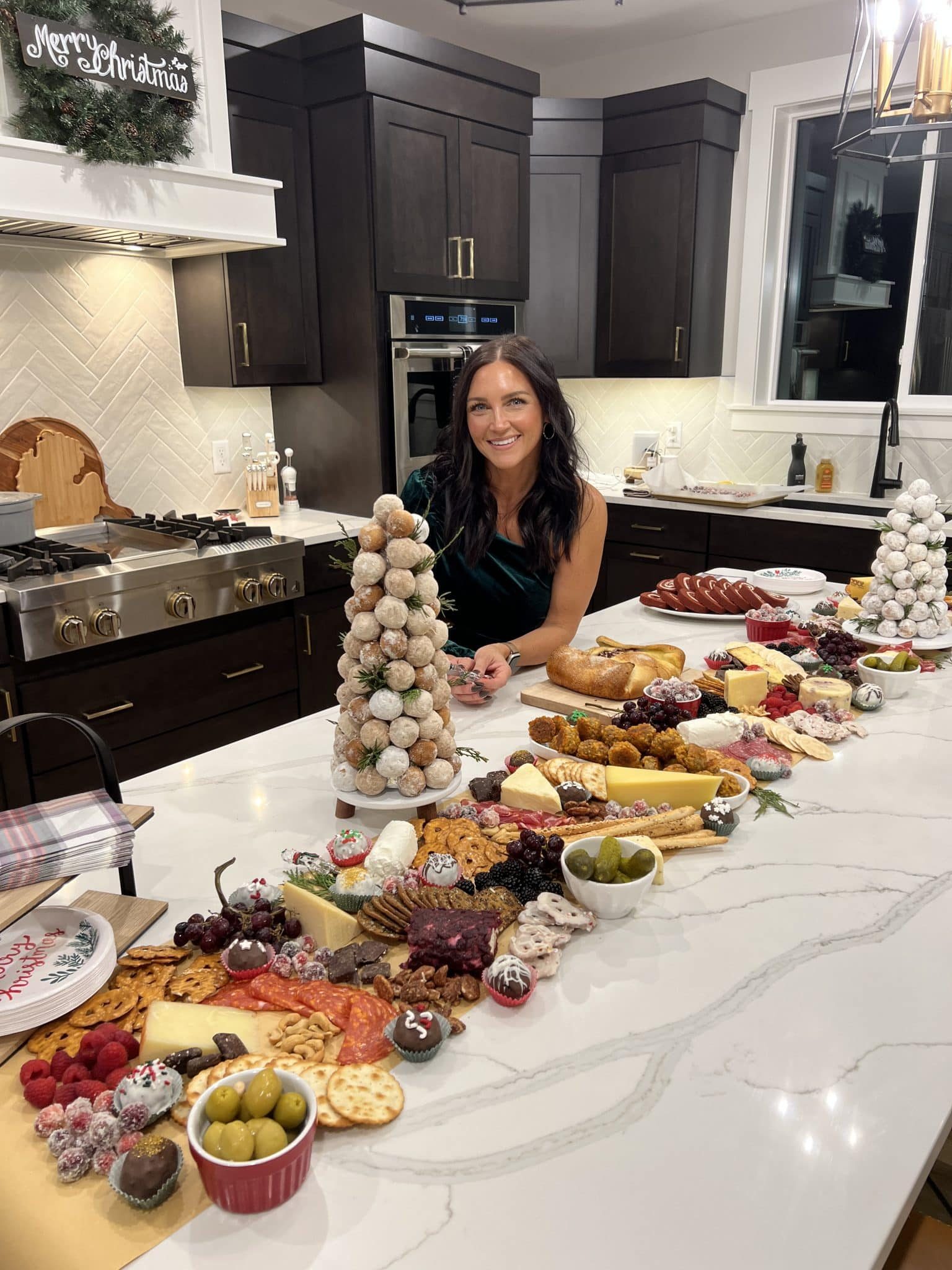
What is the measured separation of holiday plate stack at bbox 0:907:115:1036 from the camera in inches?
37.1

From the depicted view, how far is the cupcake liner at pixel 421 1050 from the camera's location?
912 mm

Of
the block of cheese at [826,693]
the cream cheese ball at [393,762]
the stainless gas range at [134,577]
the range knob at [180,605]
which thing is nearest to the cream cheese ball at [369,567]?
the cream cheese ball at [393,762]

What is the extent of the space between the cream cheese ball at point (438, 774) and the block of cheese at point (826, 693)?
808 millimetres

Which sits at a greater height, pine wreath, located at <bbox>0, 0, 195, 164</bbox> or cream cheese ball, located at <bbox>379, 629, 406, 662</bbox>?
pine wreath, located at <bbox>0, 0, 195, 164</bbox>

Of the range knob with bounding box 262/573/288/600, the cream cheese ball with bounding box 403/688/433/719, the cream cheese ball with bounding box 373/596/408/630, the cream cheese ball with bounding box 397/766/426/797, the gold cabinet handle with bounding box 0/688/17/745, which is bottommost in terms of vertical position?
the gold cabinet handle with bounding box 0/688/17/745

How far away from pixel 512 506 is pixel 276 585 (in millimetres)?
1134

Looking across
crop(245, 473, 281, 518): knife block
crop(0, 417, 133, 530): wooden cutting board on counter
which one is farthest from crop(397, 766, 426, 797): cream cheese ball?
crop(245, 473, 281, 518): knife block

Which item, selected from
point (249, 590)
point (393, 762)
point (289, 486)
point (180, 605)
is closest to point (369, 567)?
point (393, 762)

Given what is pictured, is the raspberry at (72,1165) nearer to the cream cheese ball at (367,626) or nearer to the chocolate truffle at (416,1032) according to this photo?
the chocolate truffle at (416,1032)

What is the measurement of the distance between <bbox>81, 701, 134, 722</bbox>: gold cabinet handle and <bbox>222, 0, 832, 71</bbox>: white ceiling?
2.74 metres

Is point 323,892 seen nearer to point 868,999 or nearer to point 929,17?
point 868,999

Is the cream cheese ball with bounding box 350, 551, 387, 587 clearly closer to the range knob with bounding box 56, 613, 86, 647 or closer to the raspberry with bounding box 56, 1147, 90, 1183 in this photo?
the raspberry with bounding box 56, 1147, 90, 1183

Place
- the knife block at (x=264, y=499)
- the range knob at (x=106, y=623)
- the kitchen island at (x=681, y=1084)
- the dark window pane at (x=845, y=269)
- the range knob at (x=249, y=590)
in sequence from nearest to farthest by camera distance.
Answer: the kitchen island at (x=681, y=1084) < the range knob at (x=106, y=623) < the range knob at (x=249, y=590) < the knife block at (x=264, y=499) < the dark window pane at (x=845, y=269)

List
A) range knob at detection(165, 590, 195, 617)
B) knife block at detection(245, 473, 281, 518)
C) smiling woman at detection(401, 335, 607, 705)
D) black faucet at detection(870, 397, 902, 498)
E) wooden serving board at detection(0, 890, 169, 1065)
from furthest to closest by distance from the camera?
black faucet at detection(870, 397, 902, 498), knife block at detection(245, 473, 281, 518), range knob at detection(165, 590, 195, 617), smiling woman at detection(401, 335, 607, 705), wooden serving board at detection(0, 890, 169, 1065)
